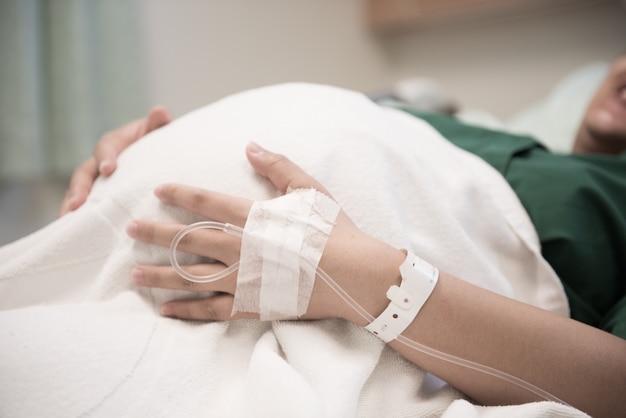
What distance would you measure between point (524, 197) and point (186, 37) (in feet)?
4.79

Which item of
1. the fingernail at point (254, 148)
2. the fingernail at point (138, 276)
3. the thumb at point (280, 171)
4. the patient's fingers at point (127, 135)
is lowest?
the fingernail at point (138, 276)

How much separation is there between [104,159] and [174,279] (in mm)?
284

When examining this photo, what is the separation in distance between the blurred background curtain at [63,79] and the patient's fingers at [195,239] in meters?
1.00

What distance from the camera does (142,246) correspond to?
58 cm

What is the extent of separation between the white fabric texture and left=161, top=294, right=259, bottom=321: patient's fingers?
0.01 m

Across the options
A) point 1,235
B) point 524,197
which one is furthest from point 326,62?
point 524,197

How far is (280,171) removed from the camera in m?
0.57

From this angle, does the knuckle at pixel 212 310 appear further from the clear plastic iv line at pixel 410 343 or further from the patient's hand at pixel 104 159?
the patient's hand at pixel 104 159

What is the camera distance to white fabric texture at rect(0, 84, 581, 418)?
467 mm

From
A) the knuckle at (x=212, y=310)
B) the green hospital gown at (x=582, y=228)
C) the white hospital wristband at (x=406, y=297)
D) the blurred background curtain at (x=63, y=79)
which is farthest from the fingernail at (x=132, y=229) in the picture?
the blurred background curtain at (x=63, y=79)

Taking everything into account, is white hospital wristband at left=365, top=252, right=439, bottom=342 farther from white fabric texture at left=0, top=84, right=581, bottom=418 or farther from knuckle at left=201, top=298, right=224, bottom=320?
knuckle at left=201, top=298, right=224, bottom=320

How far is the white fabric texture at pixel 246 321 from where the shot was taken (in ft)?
1.53

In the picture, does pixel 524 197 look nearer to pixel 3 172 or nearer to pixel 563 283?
pixel 563 283

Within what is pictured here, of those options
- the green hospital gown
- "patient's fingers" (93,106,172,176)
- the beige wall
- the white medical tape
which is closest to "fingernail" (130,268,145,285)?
the white medical tape
